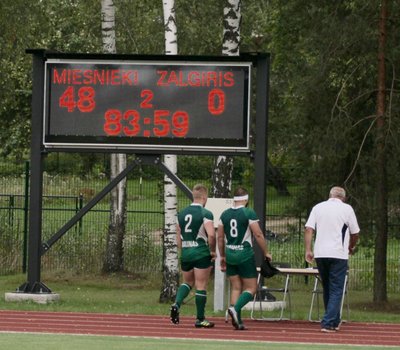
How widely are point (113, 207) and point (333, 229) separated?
12.2 meters

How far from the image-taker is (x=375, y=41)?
23109 millimetres

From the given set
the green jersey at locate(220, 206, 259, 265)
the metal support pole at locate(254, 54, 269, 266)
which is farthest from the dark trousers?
the metal support pole at locate(254, 54, 269, 266)

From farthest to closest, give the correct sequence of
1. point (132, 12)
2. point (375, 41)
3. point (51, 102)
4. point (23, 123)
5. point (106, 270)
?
1. point (23, 123)
2. point (132, 12)
3. point (106, 270)
4. point (375, 41)
5. point (51, 102)

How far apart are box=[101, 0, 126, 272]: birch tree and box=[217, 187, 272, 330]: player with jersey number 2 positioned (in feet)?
36.1

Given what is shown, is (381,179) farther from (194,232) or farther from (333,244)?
(194,232)

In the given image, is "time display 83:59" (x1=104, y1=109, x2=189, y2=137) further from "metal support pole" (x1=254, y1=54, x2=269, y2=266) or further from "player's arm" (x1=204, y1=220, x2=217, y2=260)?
"player's arm" (x1=204, y1=220, x2=217, y2=260)

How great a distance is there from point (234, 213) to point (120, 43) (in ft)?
49.7

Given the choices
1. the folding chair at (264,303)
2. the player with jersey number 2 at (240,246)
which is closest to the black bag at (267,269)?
the player with jersey number 2 at (240,246)

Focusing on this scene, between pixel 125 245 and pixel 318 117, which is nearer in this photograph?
pixel 318 117

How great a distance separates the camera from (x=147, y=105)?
68.6 ft

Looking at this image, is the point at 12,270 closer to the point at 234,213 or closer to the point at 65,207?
the point at 65,207

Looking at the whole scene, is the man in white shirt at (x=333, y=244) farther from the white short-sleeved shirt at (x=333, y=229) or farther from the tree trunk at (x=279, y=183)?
the tree trunk at (x=279, y=183)

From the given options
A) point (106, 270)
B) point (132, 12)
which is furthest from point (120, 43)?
point (106, 270)

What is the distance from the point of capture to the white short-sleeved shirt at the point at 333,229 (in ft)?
58.8
